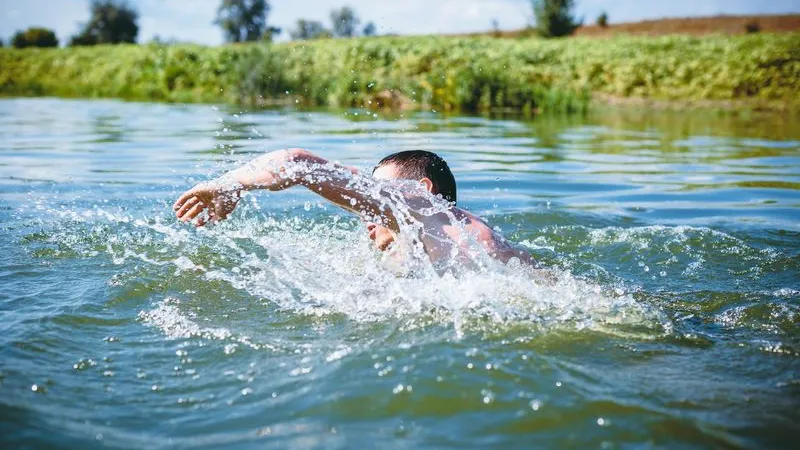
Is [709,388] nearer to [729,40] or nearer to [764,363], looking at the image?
[764,363]

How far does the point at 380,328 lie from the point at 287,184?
29.3 inches

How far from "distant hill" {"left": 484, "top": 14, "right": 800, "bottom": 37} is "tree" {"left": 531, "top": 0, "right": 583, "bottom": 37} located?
1.11 metres

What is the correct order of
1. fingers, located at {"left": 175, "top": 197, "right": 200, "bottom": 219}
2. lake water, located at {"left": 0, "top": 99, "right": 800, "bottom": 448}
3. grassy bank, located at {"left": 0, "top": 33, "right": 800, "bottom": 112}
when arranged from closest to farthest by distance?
lake water, located at {"left": 0, "top": 99, "right": 800, "bottom": 448} → fingers, located at {"left": 175, "top": 197, "right": 200, "bottom": 219} → grassy bank, located at {"left": 0, "top": 33, "right": 800, "bottom": 112}

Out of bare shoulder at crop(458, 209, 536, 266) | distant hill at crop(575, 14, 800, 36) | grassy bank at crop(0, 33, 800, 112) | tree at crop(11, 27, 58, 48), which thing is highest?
tree at crop(11, 27, 58, 48)

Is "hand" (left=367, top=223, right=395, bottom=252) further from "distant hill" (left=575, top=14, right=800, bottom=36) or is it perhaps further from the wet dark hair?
"distant hill" (left=575, top=14, right=800, bottom=36)

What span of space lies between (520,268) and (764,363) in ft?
3.81

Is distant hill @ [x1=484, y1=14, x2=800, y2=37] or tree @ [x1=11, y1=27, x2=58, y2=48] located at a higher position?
tree @ [x1=11, y1=27, x2=58, y2=48]

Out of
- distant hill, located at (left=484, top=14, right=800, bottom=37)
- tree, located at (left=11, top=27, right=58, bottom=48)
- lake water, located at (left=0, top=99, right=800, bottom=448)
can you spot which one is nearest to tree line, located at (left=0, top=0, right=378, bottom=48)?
tree, located at (left=11, top=27, right=58, bottom=48)

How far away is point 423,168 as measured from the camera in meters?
3.59

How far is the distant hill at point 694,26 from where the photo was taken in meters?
42.6

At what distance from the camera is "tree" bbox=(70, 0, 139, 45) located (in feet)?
223

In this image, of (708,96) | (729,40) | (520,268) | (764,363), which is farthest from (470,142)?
(729,40)

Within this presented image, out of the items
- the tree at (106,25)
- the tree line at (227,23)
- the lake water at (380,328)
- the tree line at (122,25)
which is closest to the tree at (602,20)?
the tree line at (227,23)

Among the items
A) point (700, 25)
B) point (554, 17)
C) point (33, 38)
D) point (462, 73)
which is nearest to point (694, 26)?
point (700, 25)
